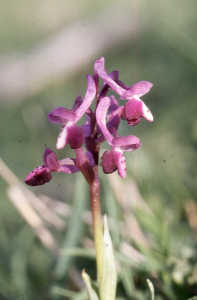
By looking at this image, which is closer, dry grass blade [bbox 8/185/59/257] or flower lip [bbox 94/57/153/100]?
flower lip [bbox 94/57/153/100]

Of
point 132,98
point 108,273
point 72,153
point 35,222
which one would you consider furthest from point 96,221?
point 72,153

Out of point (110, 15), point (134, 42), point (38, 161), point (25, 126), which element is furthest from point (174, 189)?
point (110, 15)

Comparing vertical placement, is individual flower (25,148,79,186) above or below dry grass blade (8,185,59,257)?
above

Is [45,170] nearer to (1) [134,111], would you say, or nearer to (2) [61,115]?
(2) [61,115]

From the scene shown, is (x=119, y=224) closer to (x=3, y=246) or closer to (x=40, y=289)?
(x=40, y=289)

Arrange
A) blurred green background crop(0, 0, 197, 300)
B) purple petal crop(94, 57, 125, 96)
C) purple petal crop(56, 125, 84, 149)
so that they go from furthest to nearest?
blurred green background crop(0, 0, 197, 300) < purple petal crop(94, 57, 125, 96) < purple petal crop(56, 125, 84, 149)

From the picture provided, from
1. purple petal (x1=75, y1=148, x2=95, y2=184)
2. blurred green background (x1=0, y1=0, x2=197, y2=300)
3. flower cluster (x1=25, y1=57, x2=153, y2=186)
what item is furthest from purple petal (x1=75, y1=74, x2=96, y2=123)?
blurred green background (x1=0, y1=0, x2=197, y2=300)

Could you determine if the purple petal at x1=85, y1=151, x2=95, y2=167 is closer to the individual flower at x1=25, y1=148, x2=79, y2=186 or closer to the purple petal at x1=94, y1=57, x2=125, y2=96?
the individual flower at x1=25, y1=148, x2=79, y2=186
